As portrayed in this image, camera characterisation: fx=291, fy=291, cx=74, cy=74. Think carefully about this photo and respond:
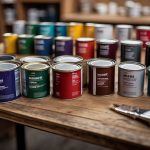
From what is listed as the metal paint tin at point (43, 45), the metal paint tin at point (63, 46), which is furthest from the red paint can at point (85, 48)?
the metal paint tin at point (43, 45)

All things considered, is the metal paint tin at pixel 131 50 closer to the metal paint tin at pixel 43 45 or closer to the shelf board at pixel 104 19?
the metal paint tin at pixel 43 45

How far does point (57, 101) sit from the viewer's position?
0.86 meters

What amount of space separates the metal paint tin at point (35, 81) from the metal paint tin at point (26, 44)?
51cm

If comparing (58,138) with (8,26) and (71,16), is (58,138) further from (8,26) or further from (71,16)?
(8,26)

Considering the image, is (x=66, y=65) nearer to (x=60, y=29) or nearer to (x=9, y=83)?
(x=9, y=83)

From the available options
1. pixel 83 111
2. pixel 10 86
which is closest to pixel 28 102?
pixel 10 86

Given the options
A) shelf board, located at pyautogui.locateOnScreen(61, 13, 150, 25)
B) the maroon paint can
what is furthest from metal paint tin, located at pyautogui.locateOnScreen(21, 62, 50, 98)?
shelf board, located at pyautogui.locateOnScreen(61, 13, 150, 25)

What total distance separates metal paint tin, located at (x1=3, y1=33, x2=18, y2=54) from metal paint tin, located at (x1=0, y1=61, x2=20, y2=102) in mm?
556

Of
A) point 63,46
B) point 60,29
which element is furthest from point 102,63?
point 60,29

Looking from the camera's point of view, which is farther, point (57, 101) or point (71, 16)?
point (71, 16)

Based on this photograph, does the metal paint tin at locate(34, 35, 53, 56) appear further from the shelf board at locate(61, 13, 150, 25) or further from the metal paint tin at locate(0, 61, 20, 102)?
the shelf board at locate(61, 13, 150, 25)

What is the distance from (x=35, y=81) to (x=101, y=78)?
20 centimetres

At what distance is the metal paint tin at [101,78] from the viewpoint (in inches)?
34.0

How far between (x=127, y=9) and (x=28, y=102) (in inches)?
71.2
